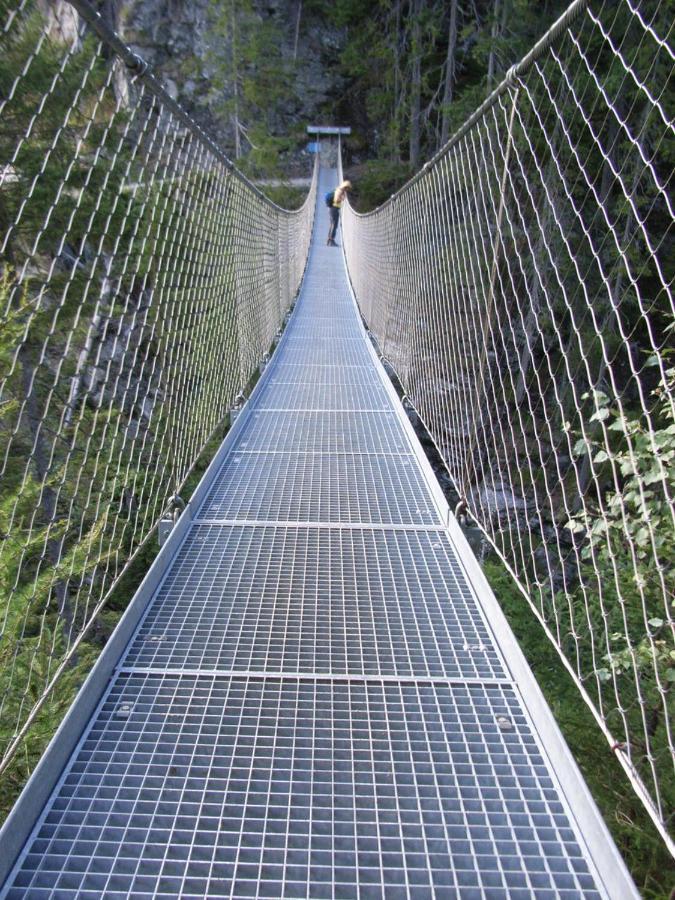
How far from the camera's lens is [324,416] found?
3.37 metres

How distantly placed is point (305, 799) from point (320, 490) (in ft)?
4.50

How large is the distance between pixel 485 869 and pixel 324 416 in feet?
8.33

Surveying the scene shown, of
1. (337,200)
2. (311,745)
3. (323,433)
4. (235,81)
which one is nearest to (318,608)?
(311,745)

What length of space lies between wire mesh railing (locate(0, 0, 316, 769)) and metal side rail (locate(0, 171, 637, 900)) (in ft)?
0.55

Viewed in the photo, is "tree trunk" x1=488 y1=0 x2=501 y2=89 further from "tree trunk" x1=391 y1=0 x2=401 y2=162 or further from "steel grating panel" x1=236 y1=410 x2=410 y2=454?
"steel grating panel" x1=236 y1=410 x2=410 y2=454

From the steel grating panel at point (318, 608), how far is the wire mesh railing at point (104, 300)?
0.62ft

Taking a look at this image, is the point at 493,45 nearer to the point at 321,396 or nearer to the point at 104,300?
the point at 321,396

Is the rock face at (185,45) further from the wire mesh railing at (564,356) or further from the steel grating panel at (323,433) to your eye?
the steel grating panel at (323,433)

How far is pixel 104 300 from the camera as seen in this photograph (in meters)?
1.74

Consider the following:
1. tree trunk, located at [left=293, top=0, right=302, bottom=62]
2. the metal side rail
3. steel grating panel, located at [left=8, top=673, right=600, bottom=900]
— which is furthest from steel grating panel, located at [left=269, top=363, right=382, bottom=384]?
tree trunk, located at [left=293, top=0, right=302, bottom=62]

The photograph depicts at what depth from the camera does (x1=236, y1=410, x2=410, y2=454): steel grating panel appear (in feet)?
9.46

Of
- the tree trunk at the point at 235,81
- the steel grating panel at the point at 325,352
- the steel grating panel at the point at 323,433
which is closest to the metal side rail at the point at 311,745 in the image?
the steel grating panel at the point at 323,433

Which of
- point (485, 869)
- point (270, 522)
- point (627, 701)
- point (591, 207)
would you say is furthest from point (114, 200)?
point (591, 207)

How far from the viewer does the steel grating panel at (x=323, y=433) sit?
2885mm
